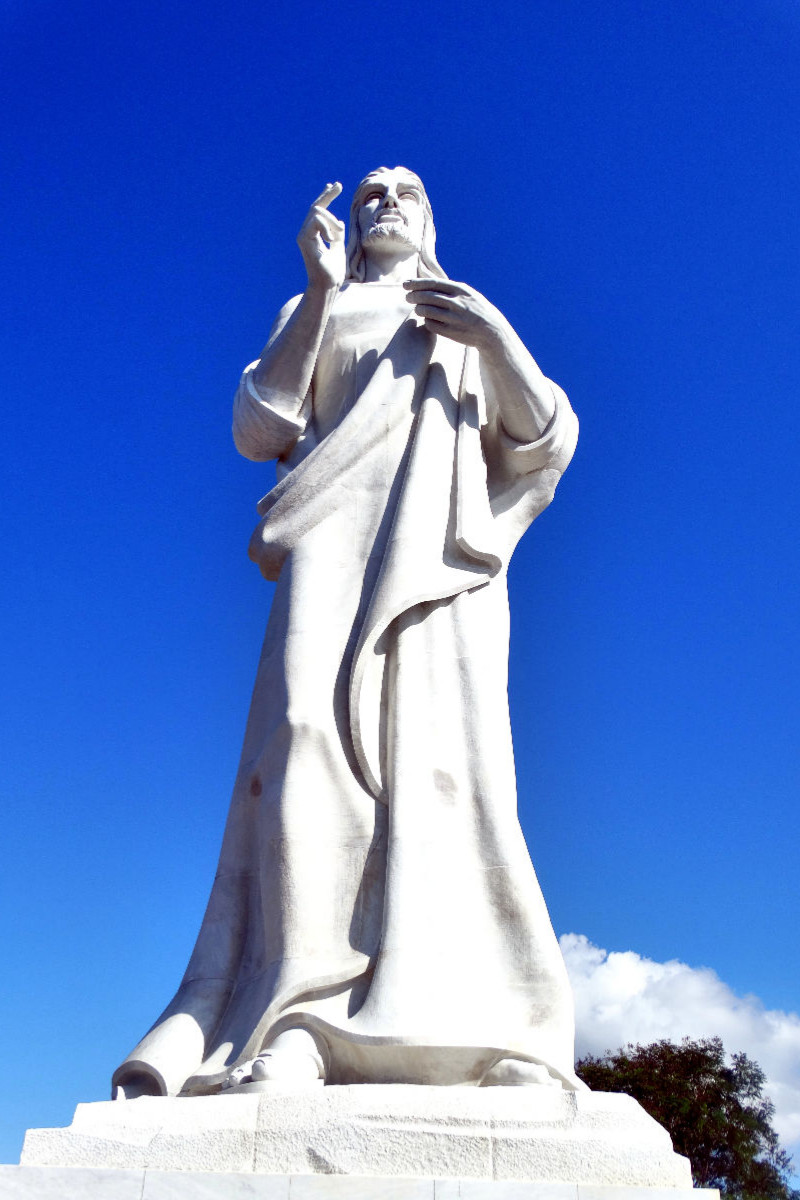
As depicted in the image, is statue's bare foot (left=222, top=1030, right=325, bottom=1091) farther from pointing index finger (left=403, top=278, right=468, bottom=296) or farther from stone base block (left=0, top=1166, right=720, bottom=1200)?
pointing index finger (left=403, top=278, right=468, bottom=296)

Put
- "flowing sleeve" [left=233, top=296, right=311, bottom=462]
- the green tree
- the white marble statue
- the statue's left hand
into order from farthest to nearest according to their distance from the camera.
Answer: the green tree < "flowing sleeve" [left=233, top=296, right=311, bottom=462] < the statue's left hand < the white marble statue

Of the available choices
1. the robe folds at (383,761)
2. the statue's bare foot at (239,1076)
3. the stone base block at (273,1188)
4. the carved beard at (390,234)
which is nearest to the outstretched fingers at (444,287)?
the robe folds at (383,761)

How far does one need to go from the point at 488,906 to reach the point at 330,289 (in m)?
3.76

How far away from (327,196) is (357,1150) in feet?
17.2

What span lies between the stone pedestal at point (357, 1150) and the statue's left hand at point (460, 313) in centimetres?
424

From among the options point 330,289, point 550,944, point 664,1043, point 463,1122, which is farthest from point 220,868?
point 664,1043

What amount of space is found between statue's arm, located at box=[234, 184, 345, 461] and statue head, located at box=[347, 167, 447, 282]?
1.01 m

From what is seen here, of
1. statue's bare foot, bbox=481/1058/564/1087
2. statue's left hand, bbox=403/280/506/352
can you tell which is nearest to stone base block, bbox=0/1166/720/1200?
statue's bare foot, bbox=481/1058/564/1087

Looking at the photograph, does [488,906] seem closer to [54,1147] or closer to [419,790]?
[419,790]

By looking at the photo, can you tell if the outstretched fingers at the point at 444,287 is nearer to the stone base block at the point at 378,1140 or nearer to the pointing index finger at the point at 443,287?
the pointing index finger at the point at 443,287

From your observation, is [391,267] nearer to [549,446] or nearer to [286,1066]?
[549,446]

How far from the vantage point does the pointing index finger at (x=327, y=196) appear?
6.95 meters

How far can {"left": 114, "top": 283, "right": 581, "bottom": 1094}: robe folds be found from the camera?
536 cm

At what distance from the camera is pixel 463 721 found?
622cm
